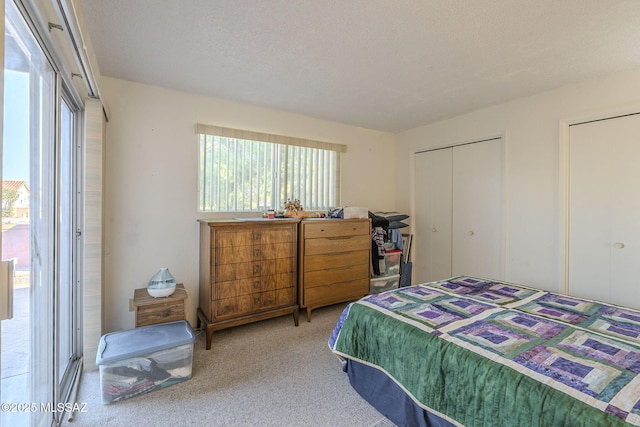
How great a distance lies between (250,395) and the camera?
76.2 inches

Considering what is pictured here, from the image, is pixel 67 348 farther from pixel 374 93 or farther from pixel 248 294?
pixel 374 93

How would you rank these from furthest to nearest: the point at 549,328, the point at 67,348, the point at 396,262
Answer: the point at 396,262 → the point at 67,348 → the point at 549,328

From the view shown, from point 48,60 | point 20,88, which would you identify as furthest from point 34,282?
point 48,60

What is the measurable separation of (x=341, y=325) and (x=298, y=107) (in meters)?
2.50

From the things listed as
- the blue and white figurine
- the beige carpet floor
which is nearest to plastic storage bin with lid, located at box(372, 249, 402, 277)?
the beige carpet floor

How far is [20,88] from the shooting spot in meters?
1.21

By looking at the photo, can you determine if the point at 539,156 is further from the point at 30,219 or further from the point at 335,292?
the point at 30,219

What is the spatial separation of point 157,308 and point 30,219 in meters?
1.29

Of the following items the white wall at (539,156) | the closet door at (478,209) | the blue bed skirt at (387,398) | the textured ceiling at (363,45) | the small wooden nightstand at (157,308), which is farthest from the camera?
the closet door at (478,209)

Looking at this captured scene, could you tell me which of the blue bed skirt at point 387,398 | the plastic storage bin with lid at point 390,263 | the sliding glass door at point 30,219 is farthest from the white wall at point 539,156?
the sliding glass door at point 30,219

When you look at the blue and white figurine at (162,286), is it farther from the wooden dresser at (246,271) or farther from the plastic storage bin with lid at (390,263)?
the plastic storage bin with lid at (390,263)

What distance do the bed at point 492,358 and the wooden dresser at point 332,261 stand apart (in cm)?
111

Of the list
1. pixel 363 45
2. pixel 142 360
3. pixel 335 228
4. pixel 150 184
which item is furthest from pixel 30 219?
pixel 335 228

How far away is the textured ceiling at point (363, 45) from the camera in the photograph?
1.70 metres
